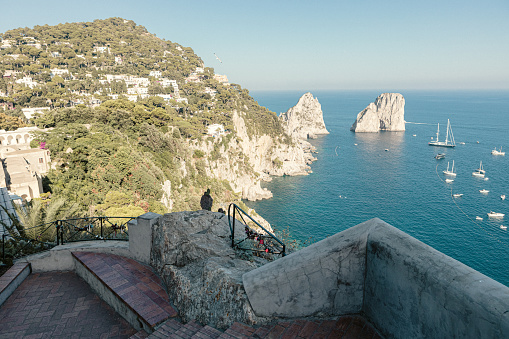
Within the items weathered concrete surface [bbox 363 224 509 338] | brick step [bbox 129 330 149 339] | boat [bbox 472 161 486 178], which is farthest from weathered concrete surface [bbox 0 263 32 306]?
boat [bbox 472 161 486 178]

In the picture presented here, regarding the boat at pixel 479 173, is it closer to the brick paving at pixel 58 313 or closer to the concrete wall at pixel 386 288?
the concrete wall at pixel 386 288

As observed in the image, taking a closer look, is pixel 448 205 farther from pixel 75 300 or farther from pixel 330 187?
pixel 75 300

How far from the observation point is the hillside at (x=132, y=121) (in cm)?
2027

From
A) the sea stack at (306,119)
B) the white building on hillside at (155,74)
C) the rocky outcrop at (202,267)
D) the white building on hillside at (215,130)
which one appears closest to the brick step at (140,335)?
the rocky outcrop at (202,267)

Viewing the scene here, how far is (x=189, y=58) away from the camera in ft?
339

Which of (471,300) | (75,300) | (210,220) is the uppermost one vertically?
(471,300)

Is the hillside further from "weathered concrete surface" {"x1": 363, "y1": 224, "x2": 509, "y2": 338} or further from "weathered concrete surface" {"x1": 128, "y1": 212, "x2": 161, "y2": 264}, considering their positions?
"weathered concrete surface" {"x1": 363, "y1": 224, "x2": 509, "y2": 338}

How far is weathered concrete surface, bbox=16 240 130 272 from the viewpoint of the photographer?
5806mm

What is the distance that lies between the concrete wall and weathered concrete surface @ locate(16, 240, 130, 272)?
340cm

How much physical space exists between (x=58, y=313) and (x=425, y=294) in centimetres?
516

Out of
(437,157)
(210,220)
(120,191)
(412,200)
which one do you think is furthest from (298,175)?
(210,220)

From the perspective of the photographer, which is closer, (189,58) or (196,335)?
(196,335)

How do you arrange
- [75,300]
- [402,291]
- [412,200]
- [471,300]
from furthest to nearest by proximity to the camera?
[412,200] → [75,300] → [402,291] → [471,300]

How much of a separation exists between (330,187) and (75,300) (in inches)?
1993
